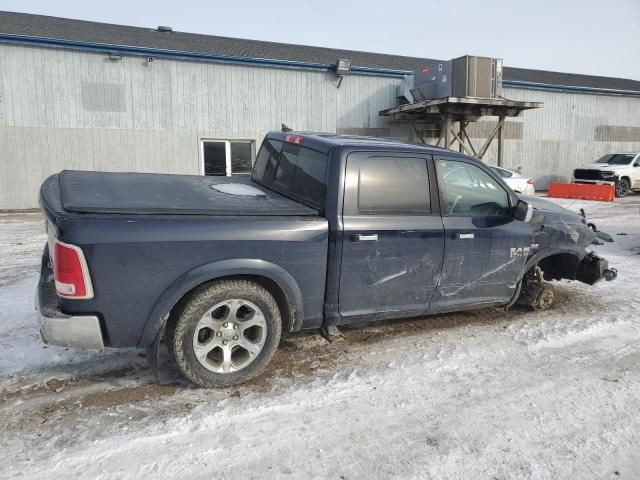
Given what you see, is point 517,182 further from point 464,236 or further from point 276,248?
point 276,248

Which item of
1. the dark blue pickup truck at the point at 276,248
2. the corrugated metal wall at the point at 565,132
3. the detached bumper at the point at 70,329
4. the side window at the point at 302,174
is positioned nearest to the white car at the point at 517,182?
the corrugated metal wall at the point at 565,132

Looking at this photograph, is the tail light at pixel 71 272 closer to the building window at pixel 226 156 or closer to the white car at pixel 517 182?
the building window at pixel 226 156

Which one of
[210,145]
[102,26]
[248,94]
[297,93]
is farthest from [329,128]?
[102,26]

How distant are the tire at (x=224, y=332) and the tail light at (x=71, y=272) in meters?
0.63

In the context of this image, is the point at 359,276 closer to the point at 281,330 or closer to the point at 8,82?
the point at 281,330

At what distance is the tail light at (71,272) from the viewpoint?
2770 millimetres

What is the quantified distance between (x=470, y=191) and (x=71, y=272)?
126 inches

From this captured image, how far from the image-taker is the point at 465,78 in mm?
15320

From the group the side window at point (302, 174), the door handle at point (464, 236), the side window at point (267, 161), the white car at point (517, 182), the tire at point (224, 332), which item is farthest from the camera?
the white car at point (517, 182)

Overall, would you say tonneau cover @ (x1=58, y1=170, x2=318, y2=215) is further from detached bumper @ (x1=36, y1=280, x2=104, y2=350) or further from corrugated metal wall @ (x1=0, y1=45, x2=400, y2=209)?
corrugated metal wall @ (x1=0, y1=45, x2=400, y2=209)

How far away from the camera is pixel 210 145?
51.0ft

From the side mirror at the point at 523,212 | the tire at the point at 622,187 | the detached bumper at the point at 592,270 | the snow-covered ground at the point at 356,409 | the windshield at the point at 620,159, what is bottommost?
the snow-covered ground at the point at 356,409

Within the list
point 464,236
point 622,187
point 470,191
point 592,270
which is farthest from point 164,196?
point 622,187

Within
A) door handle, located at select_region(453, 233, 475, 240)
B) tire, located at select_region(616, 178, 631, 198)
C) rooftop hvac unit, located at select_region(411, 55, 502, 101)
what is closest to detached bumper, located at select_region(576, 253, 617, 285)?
door handle, located at select_region(453, 233, 475, 240)
